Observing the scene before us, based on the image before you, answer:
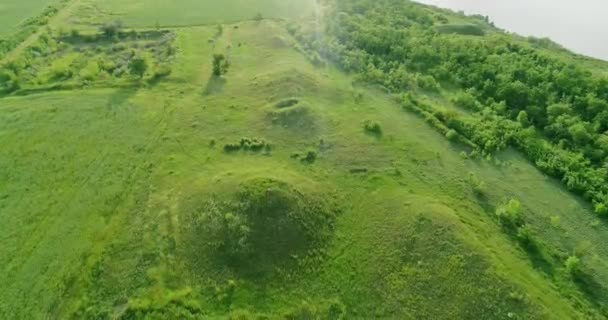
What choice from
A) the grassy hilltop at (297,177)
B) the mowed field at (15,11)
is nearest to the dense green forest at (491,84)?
the grassy hilltop at (297,177)

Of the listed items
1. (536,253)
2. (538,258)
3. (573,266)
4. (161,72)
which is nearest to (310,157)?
(536,253)

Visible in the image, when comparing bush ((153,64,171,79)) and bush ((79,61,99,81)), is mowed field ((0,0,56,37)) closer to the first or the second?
bush ((79,61,99,81))

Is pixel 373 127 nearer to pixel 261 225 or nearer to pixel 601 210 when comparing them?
pixel 261 225

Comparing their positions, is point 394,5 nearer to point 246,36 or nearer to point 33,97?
point 246,36

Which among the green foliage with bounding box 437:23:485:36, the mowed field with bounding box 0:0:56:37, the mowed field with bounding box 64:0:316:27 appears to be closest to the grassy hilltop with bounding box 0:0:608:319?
the mowed field with bounding box 0:0:56:37

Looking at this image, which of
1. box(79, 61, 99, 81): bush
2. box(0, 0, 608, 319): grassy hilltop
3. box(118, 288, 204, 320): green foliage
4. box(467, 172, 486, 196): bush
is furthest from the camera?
box(79, 61, 99, 81): bush

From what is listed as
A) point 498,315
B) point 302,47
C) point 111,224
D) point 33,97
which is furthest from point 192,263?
point 302,47
